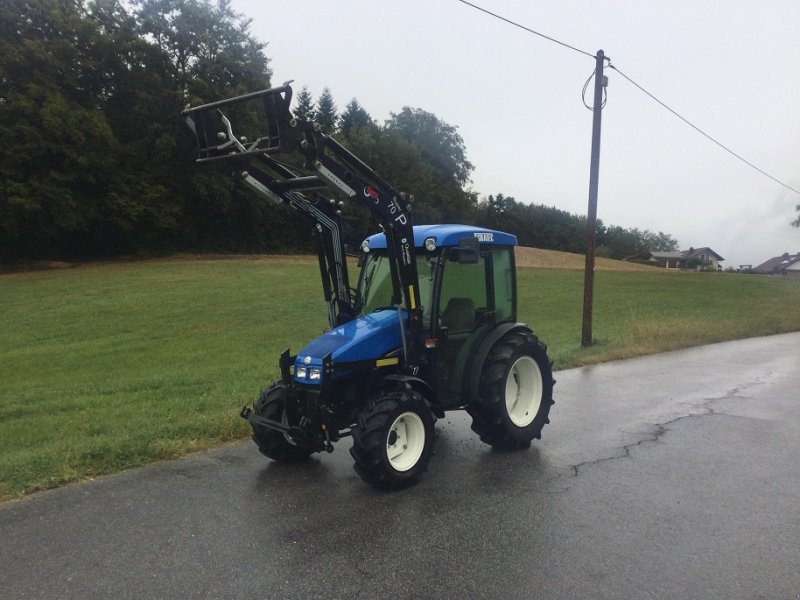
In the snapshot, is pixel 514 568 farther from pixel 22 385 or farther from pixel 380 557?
pixel 22 385

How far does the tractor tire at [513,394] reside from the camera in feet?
19.7

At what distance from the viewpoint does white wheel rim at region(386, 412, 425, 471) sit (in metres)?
5.27

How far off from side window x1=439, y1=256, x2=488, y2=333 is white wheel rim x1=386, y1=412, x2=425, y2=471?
110cm

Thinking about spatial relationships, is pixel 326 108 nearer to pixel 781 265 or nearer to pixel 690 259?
pixel 690 259

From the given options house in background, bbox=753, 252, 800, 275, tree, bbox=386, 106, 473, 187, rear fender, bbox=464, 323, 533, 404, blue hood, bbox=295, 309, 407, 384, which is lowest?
house in background, bbox=753, 252, 800, 275

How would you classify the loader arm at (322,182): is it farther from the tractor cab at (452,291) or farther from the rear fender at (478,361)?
the rear fender at (478,361)

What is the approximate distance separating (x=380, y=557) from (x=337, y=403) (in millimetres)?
1616

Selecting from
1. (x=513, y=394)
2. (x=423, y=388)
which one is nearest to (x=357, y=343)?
(x=423, y=388)

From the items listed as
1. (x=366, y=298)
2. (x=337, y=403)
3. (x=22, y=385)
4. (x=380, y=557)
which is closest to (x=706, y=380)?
(x=366, y=298)

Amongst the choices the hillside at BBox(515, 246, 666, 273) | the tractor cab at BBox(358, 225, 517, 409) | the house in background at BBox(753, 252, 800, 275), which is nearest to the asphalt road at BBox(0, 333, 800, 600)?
the tractor cab at BBox(358, 225, 517, 409)

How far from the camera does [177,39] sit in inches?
2048

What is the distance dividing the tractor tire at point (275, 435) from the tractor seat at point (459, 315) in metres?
1.65

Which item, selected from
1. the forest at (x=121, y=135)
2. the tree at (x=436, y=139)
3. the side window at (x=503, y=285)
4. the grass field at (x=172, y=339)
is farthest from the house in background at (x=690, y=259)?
the side window at (x=503, y=285)

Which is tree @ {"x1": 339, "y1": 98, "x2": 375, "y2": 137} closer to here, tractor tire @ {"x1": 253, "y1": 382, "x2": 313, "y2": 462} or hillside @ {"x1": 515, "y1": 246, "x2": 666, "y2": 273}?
hillside @ {"x1": 515, "y1": 246, "x2": 666, "y2": 273}
